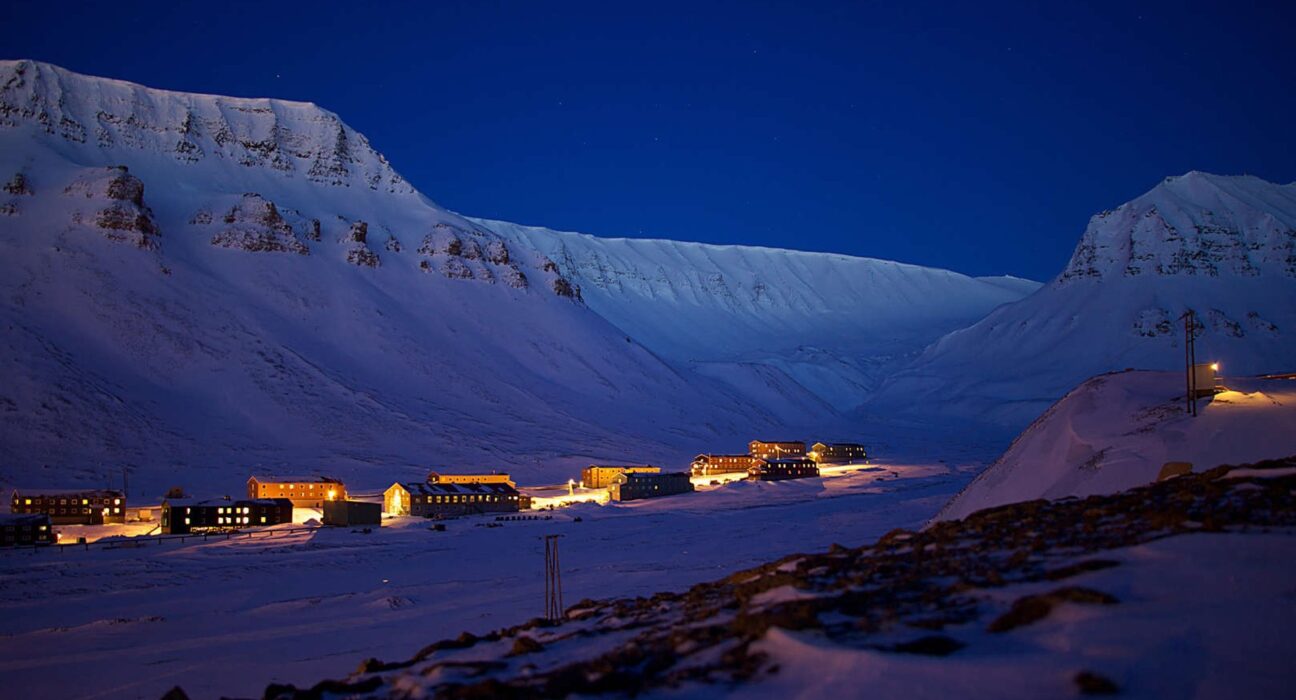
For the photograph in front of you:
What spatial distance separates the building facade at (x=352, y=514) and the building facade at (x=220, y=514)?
2556mm

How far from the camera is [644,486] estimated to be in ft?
204

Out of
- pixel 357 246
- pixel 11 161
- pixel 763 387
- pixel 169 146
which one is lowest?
pixel 763 387

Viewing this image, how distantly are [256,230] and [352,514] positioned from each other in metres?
70.4

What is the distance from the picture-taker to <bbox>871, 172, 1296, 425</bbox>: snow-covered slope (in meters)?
137

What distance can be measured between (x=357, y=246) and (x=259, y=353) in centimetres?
3159

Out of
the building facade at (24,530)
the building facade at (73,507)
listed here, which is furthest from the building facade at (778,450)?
the building facade at (24,530)

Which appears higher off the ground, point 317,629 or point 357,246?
point 357,246

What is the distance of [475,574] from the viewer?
32.3 meters

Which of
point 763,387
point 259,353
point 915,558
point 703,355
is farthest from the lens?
point 703,355

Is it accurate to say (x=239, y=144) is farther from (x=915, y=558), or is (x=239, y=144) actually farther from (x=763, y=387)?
(x=915, y=558)

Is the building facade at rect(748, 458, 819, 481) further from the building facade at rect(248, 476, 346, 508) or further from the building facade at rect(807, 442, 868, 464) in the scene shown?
the building facade at rect(248, 476, 346, 508)

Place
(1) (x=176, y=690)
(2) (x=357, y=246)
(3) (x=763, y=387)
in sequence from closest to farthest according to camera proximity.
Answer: (1) (x=176, y=690) → (2) (x=357, y=246) → (3) (x=763, y=387)

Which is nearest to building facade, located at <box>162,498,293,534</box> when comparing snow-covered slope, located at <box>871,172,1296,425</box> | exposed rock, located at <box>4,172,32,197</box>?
exposed rock, located at <box>4,172,32,197</box>

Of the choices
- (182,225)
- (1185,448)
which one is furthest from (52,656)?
(182,225)
